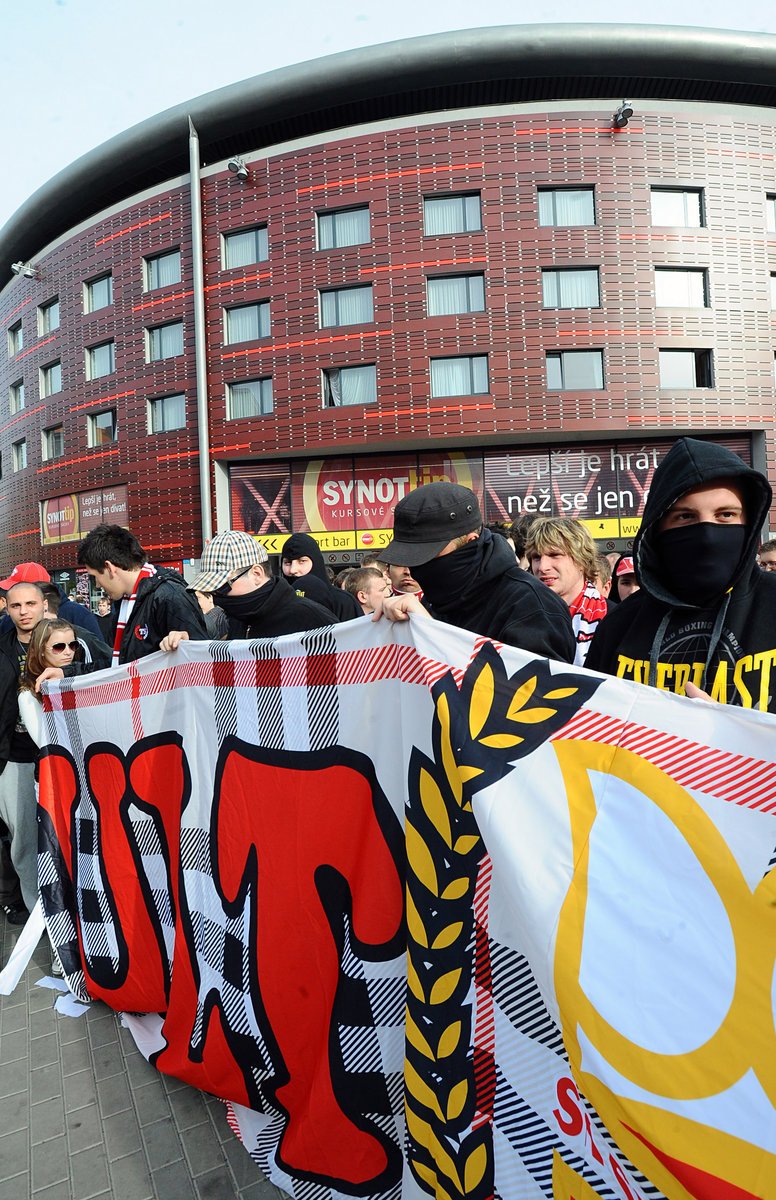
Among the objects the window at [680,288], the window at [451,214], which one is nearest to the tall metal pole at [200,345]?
the window at [451,214]

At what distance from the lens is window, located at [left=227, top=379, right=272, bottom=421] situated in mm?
21156

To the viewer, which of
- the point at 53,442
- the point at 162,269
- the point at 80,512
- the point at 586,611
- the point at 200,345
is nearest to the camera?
the point at 586,611

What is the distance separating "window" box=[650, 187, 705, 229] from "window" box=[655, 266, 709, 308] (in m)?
1.46

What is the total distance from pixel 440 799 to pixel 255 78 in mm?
25140

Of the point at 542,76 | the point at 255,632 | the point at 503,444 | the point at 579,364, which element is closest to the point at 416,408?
the point at 503,444

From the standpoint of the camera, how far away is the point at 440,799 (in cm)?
185

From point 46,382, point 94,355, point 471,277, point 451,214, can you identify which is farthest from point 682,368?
point 46,382

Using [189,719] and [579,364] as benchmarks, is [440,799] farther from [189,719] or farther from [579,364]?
[579,364]

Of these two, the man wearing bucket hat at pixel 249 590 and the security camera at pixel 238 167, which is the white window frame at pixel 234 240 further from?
the man wearing bucket hat at pixel 249 590

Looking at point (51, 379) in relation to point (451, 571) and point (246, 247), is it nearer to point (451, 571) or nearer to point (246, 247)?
point (246, 247)

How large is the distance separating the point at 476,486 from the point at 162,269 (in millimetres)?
13404

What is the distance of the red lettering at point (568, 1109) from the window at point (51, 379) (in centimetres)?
3018

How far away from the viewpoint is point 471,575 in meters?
2.37

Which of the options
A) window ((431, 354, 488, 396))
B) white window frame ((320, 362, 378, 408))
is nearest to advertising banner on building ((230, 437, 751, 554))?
white window frame ((320, 362, 378, 408))
